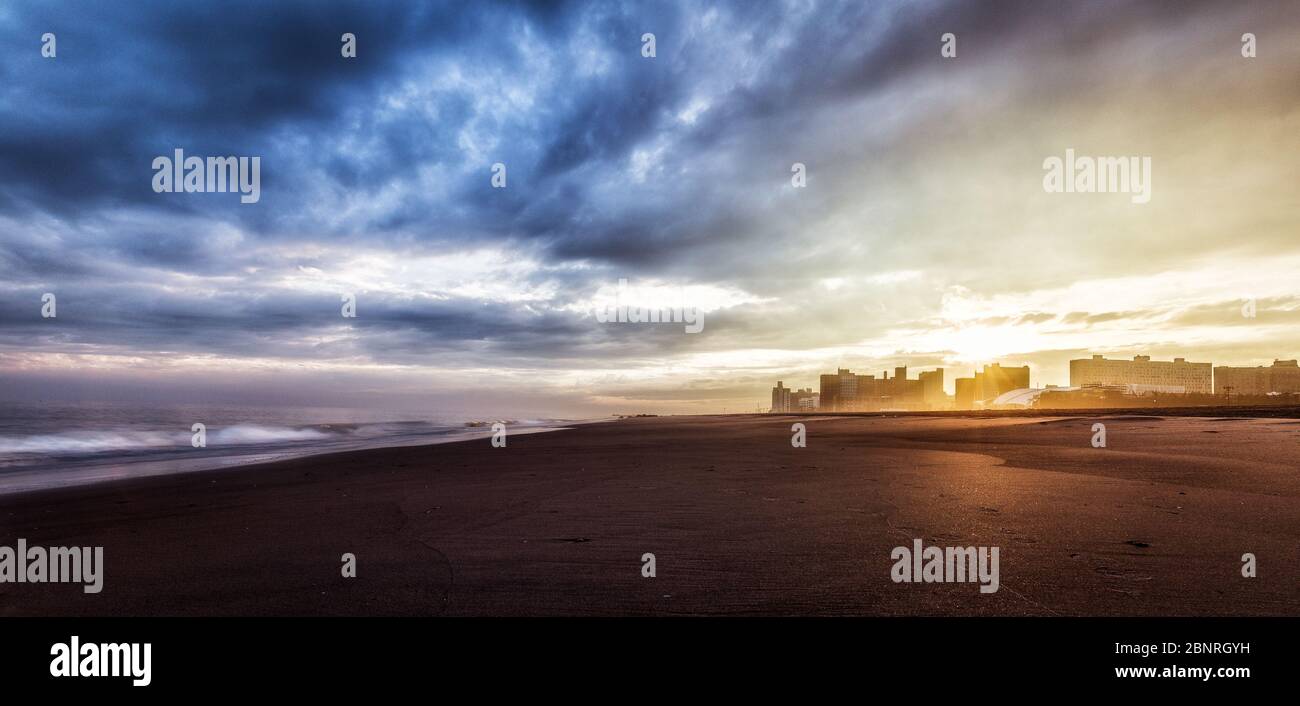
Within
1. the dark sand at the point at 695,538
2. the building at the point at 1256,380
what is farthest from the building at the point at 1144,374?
the dark sand at the point at 695,538

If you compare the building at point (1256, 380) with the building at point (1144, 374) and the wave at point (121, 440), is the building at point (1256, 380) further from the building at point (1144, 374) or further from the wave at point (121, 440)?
the wave at point (121, 440)

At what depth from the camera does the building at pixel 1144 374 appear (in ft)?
321

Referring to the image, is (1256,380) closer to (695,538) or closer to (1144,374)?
(1144,374)

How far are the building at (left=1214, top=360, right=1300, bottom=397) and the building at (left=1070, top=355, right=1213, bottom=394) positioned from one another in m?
5.04

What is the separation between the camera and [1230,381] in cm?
8856

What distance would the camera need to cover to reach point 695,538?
6.04 meters

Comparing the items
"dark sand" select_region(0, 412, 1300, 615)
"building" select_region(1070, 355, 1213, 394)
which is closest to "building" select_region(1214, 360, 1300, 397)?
"building" select_region(1070, 355, 1213, 394)

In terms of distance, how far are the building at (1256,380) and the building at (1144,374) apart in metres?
5.04

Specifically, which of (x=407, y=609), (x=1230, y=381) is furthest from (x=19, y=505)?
(x=1230, y=381)

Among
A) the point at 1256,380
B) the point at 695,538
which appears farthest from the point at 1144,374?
the point at 695,538

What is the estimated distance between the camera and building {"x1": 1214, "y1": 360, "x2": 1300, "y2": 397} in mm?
78500

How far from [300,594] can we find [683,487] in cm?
608
